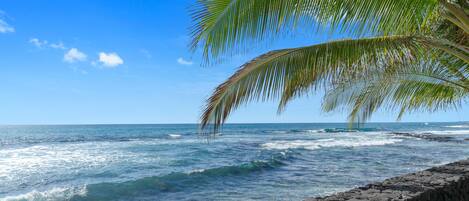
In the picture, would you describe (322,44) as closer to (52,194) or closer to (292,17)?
(292,17)

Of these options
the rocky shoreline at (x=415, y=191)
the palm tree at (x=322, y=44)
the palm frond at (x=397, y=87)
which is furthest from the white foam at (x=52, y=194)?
the palm tree at (x=322, y=44)

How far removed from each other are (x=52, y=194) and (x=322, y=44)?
9.53 meters

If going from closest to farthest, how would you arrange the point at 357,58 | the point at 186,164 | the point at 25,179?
the point at 357,58 < the point at 25,179 < the point at 186,164

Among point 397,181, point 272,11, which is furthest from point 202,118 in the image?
point 397,181

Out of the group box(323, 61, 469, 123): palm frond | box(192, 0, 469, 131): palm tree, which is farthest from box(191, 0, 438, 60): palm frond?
box(323, 61, 469, 123): palm frond

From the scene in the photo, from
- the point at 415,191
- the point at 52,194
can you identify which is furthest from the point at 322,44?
the point at 52,194

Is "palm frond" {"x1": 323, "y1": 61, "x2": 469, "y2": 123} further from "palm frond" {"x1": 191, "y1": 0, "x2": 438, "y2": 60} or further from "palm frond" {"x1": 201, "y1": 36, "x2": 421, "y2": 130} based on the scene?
"palm frond" {"x1": 191, "y1": 0, "x2": 438, "y2": 60}

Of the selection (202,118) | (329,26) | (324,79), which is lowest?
(202,118)

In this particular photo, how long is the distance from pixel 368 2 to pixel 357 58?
769 millimetres

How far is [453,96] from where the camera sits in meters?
6.18

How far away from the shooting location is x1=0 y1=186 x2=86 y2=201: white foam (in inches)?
402

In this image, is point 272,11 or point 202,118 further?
point 202,118

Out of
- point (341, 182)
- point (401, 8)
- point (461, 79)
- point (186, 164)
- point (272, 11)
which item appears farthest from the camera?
point (186, 164)

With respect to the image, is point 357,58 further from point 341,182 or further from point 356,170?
point 356,170
